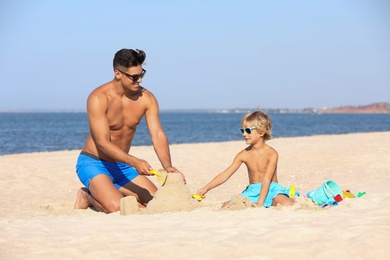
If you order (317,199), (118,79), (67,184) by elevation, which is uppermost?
(118,79)

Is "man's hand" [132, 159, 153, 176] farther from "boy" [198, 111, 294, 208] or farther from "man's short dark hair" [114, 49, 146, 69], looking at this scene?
"man's short dark hair" [114, 49, 146, 69]

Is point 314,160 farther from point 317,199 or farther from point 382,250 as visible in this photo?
point 382,250

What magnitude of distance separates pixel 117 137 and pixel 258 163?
1.63 m

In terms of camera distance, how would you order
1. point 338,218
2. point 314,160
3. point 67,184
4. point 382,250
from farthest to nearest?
point 314,160, point 67,184, point 338,218, point 382,250

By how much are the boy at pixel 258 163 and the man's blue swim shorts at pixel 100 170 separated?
1.23 m

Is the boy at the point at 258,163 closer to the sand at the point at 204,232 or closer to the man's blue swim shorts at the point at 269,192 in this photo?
the man's blue swim shorts at the point at 269,192

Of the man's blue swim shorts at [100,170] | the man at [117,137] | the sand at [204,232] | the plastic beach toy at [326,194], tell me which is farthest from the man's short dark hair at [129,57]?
the plastic beach toy at [326,194]

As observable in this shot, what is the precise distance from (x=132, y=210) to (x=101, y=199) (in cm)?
78

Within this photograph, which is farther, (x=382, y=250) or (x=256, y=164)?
(x=256, y=164)

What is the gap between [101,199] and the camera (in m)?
6.52

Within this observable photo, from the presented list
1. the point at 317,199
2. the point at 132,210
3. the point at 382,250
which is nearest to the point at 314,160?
the point at 317,199

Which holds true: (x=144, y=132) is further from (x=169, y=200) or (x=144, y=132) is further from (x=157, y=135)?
(x=169, y=200)

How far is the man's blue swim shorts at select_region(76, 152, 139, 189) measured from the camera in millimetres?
6809

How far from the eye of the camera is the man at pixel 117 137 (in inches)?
250
